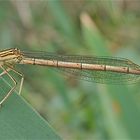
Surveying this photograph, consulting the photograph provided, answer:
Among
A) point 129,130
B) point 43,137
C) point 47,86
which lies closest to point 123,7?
point 47,86

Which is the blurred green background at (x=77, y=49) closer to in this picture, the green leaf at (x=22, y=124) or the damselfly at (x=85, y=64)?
the damselfly at (x=85, y=64)

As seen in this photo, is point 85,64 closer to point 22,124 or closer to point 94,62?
point 94,62

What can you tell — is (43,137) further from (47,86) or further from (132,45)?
(132,45)

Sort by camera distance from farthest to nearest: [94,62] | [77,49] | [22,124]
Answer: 1. [77,49]
2. [94,62]
3. [22,124]

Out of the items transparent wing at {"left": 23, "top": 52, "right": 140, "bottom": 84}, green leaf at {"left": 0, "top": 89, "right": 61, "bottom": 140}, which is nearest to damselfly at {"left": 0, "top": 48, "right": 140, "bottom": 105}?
transparent wing at {"left": 23, "top": 52, "right": 140, "bottom": 84}

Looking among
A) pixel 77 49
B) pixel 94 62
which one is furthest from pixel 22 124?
pixel 77 49

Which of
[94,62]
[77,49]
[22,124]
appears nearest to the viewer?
[22,124]
